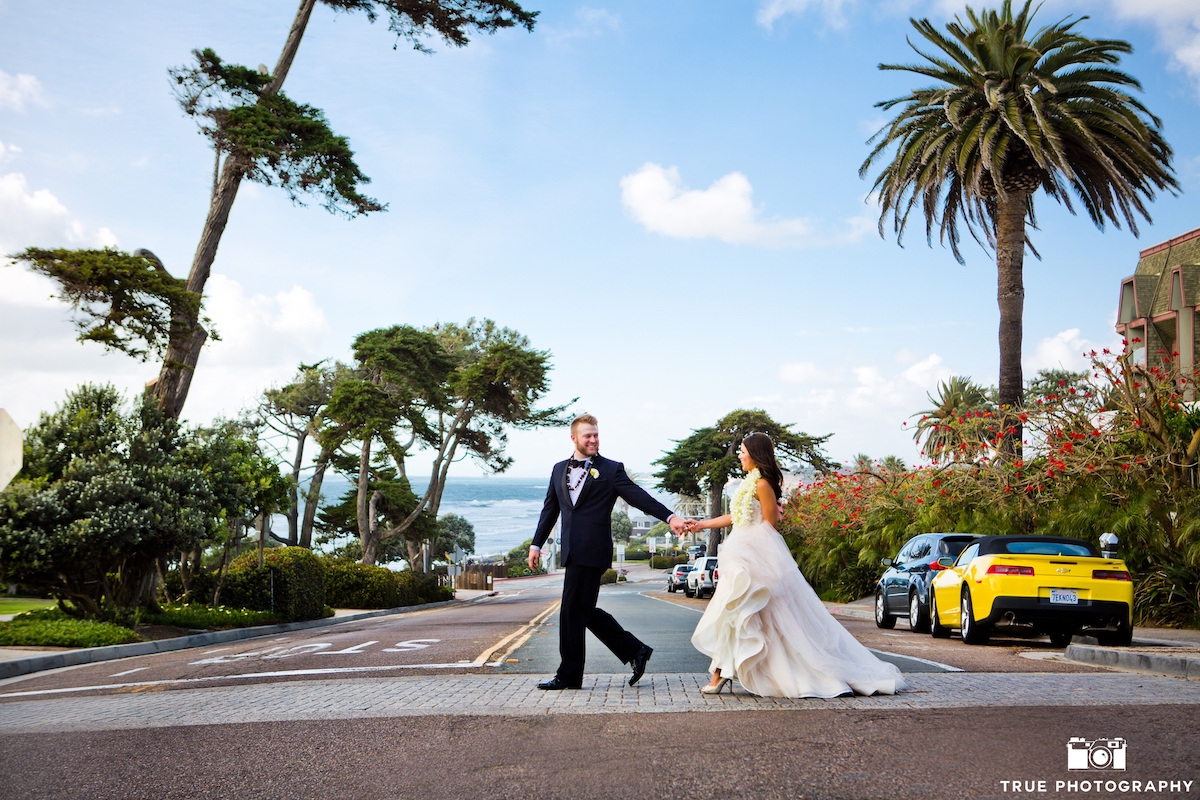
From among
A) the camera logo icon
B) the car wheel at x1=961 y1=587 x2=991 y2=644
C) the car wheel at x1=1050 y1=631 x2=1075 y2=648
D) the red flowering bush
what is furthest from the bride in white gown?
the red flowering bush

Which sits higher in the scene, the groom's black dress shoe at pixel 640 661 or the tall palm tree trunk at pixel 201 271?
the tall palm tree trunk at pixel 201 271

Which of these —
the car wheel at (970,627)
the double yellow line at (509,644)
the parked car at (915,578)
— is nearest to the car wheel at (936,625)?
the parked car at (915,578)

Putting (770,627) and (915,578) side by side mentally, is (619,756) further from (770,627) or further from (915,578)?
(915,578)

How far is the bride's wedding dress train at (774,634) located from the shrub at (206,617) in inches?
548

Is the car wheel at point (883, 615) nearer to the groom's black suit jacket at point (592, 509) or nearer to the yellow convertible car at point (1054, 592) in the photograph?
the yellow convertible car at point (1054, 592)

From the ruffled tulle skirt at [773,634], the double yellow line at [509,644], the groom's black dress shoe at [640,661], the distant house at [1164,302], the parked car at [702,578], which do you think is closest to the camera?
the ruffled tulle skirt at [773,634]

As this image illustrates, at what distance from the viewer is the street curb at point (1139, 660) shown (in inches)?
389

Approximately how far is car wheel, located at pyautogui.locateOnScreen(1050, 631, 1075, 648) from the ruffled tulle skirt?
7.01 metres

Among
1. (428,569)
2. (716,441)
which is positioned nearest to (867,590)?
(428,569)

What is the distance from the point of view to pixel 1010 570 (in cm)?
1314

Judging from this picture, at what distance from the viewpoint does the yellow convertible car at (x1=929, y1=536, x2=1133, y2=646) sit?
13.0 m

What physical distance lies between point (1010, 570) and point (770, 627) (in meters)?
6.76

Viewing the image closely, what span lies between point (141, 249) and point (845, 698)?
17.9 metres

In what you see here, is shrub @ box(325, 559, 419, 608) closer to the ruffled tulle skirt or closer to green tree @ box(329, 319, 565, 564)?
green tree @ box(329, 319, 565, 564)
